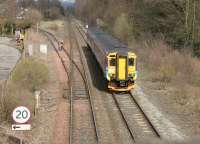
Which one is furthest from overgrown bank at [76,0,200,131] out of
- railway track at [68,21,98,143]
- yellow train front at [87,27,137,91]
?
railway track at [68,21,98,143]

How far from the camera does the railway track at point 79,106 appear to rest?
1864 centimetres

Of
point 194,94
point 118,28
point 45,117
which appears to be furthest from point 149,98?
point 118,28

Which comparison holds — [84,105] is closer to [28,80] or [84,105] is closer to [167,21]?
[28,80]

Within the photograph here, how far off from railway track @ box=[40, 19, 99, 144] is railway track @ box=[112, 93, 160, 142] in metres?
1.40

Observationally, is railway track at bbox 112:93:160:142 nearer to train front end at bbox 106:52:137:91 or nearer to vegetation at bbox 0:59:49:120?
train front end at bbox 106:52:137:91

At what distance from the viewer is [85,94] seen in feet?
86.1

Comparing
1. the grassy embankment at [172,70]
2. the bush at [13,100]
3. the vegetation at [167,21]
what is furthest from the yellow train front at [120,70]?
the vegetation at [167,21]

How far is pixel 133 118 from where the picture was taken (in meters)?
21.4

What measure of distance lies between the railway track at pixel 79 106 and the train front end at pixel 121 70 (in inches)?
62.0

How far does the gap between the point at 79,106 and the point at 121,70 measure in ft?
12.8

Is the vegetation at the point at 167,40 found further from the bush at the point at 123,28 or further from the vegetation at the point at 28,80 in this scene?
the vegetation at the point at 28,80

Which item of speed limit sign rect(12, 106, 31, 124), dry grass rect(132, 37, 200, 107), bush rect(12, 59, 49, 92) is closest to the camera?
speed limit sign rect(12, 106, 31, 124)

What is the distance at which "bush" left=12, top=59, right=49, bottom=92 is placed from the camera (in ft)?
88.5

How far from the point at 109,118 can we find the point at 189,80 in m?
9.71
